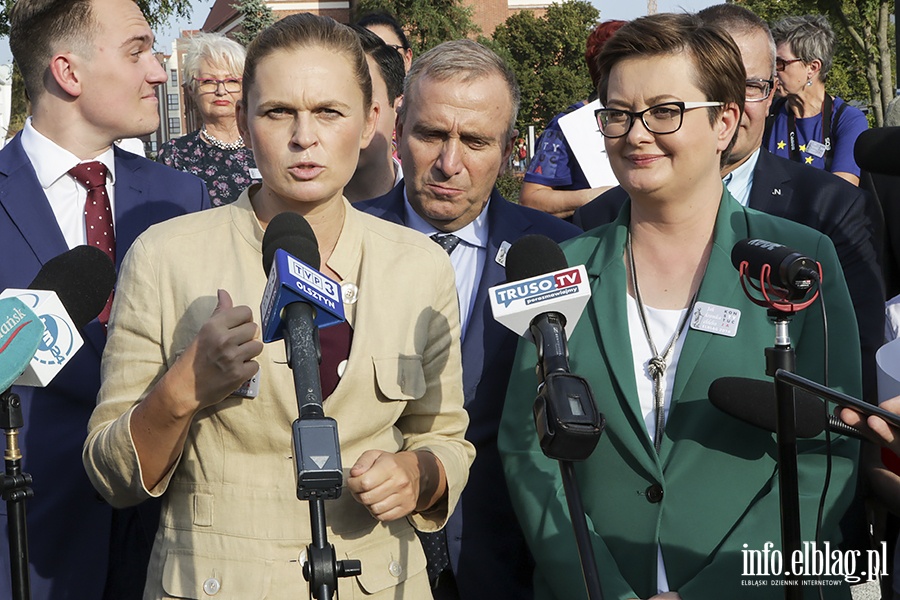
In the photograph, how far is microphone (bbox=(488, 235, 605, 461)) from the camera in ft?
6.89

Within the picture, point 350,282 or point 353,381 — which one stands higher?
point 350,282

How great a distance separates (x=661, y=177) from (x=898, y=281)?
187 cm

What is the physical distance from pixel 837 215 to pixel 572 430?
97.1 inches

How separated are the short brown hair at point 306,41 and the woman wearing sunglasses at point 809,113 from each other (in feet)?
15.1

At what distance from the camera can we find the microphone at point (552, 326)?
2.10 m

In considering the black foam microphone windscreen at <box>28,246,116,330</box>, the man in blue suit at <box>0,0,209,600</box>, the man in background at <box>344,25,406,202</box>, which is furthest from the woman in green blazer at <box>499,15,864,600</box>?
the man in background at <box>344,25,406,202</box>

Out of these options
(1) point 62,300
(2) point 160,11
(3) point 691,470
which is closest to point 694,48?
(3) point 691,470

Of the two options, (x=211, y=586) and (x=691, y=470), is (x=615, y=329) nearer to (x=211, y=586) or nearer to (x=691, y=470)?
(x=691, y=470)

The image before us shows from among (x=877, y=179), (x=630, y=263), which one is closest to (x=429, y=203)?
(x=630, y=263)

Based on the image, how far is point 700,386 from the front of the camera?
10.1 feet

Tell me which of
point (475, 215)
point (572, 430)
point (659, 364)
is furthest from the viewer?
point (475, 215)

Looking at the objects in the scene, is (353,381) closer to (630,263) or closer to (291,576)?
(291,576)

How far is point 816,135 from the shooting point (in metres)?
7.09

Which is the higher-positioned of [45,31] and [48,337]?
[45,31]
